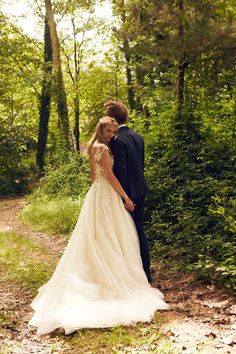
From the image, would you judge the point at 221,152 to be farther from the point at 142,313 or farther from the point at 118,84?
the point at 118,84

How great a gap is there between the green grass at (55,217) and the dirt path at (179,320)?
352 cm

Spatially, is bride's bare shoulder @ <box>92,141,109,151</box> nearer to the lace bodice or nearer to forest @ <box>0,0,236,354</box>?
the lace bodice

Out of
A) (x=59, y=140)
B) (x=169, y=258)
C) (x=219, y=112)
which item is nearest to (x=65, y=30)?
(x=59, y=140)

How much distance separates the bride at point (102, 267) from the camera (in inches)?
175

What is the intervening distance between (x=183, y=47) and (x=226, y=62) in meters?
0.94

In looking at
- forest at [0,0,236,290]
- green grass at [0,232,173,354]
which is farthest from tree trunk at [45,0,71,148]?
→ green grass at [0,232,173,354]

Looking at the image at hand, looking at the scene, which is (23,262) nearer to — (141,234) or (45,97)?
(141,234)

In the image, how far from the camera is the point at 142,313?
438 cm

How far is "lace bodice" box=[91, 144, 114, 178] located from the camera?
5.06 metres

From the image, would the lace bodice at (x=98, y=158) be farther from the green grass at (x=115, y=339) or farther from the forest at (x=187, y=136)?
the green grass at (x=115, y=339)

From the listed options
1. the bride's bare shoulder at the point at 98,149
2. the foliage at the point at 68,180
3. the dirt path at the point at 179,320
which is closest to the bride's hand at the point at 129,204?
the bride's bare shoulder at the point at 98,149

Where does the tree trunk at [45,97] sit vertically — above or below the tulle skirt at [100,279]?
above

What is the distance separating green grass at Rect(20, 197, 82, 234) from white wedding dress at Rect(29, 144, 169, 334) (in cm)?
429

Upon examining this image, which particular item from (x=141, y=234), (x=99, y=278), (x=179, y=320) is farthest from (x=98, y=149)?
(x=179, y=320)
